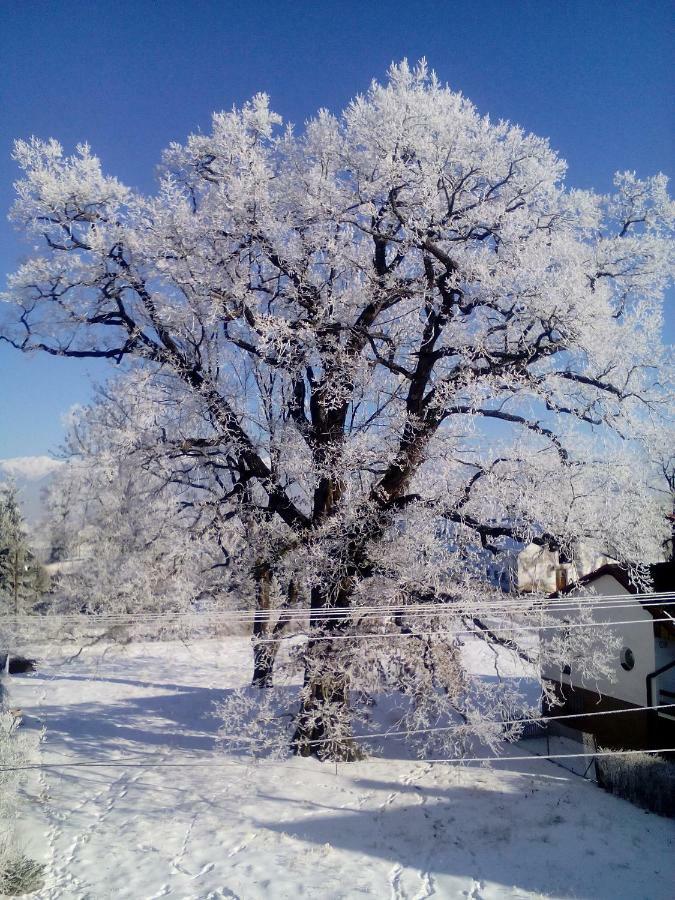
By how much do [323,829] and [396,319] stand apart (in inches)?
309

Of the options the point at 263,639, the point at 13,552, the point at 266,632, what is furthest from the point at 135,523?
the point at 13,552

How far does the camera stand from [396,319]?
10.8m

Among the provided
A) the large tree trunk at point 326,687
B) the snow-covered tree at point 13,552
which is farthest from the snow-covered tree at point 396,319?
the snow-covered tree at point 13,552

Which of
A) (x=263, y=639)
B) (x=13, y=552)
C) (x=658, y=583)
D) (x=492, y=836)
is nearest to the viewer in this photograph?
(x=263, y=639)

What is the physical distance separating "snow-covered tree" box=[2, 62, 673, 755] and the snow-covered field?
3.77 feet

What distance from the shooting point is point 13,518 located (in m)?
26.3

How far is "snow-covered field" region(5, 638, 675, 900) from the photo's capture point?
6.93 meters

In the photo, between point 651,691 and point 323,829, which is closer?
point 323,829

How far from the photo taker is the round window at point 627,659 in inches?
480

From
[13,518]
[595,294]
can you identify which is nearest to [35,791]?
[595,294]

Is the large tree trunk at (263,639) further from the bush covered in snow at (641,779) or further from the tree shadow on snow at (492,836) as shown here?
the bush covered in snow at (641,779)

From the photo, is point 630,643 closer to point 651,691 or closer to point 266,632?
point 651,691

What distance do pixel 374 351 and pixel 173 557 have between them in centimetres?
627

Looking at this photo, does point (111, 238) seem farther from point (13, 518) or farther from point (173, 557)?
point (13, 518)
